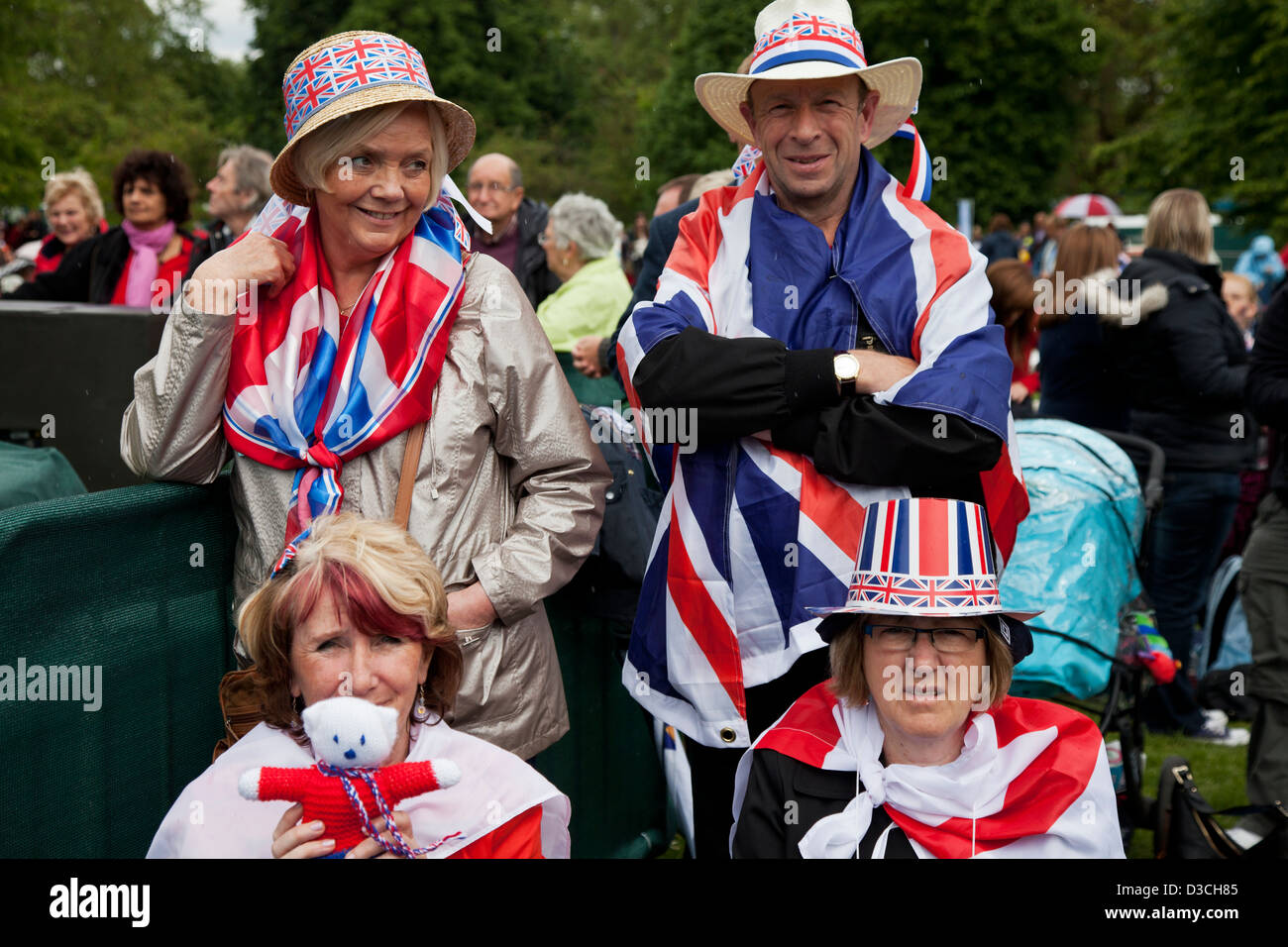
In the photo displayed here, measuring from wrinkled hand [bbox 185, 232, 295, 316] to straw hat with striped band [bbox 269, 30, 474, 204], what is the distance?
165mm

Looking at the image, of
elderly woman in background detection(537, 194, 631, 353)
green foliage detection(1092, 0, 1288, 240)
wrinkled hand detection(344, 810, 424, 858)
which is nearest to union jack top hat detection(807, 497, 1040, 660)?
wrinkled hand detection(344, 810, 424, 858)

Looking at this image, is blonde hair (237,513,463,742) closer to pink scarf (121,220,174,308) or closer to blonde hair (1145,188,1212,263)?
pink scarf (121,220,174,308)

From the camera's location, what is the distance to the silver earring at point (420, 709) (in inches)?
100

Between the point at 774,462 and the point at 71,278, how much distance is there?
5630 mm

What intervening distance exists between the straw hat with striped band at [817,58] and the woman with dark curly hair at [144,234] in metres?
4.14

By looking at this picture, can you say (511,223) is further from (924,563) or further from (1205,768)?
(924,563)

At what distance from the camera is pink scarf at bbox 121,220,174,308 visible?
6.60m

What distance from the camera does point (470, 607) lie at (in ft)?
9.16

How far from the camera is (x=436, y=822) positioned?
2426 mm

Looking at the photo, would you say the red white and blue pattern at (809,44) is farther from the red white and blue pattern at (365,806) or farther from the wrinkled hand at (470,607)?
the red white and blue pattern at (365,806)

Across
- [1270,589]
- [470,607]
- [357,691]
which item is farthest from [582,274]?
[357,691]

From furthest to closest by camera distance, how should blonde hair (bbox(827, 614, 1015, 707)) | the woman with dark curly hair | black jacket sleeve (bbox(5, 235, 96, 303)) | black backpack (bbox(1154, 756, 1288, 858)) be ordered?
black jacket sleeve (bbox(5, 235, 96, 303)), the woman with dark curly hair, black backpack (bbox(1154, 756, 1288, 858)), blonde hair (bbox(827, 614, 1015, 707))

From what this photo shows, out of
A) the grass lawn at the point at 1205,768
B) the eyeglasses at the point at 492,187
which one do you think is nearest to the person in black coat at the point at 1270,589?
the grass lawn at the point at 1205,768
